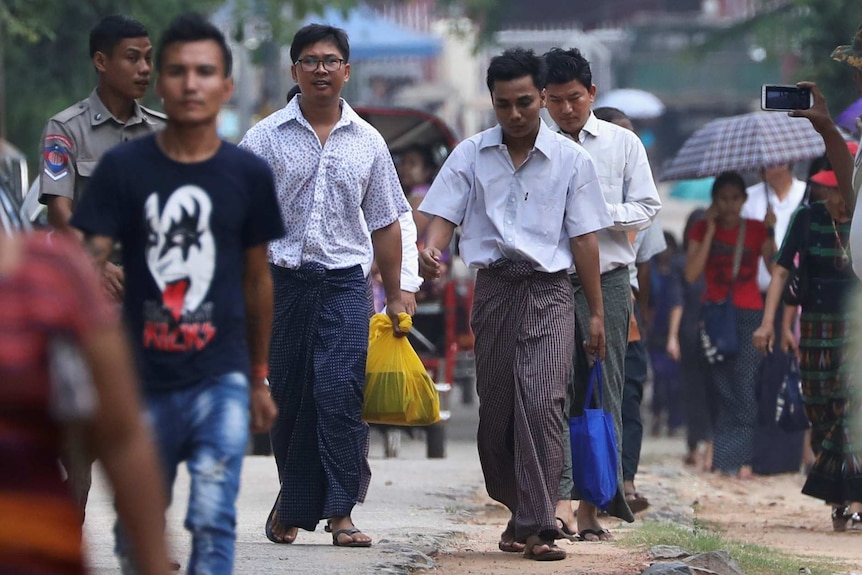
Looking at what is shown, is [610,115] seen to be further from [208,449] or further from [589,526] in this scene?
[208,449]

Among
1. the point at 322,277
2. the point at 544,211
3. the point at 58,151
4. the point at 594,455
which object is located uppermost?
the point at 58,151

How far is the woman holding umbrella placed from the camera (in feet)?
38.5

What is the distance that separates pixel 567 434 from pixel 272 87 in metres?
26.0

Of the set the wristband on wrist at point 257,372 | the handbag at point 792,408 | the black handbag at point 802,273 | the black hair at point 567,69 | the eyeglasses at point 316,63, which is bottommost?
the handbag at point 792,408

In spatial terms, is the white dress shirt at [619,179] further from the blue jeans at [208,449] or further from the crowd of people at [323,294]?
the blue jeans at [208,449]

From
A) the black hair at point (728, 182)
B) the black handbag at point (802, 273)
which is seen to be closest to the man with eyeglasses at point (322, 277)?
the black handbag at point (802, 273)

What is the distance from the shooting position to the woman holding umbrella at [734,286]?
1174 centimetres

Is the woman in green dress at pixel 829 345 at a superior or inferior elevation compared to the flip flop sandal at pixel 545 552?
superior

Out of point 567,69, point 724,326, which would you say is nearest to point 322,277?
point 567,69

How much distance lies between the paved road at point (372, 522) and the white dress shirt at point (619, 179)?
4.80ft

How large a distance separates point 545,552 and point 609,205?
1820 millimetres

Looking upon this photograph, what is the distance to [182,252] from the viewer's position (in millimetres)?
4473

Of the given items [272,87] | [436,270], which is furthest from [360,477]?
[272,87]

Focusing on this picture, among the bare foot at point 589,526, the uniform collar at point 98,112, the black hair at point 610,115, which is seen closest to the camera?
the uniform collar at point 98,112
